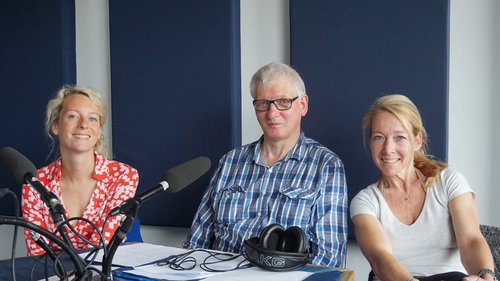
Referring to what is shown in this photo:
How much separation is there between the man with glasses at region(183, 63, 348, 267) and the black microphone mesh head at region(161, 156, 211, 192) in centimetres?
99

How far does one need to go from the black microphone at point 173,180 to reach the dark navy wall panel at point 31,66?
7.23ft

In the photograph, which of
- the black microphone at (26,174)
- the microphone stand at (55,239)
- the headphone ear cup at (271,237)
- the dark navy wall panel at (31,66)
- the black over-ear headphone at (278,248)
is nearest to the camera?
the microphone stand at (55,239)

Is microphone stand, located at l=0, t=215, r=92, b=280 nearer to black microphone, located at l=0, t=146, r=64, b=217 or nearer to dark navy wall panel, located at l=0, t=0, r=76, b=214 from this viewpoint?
black microphone, located at l=0, t=146, r=64, b=217

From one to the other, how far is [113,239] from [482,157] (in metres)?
1.88

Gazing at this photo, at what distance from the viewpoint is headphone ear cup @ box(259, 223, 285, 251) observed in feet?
4.63

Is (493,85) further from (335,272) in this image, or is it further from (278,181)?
(335,272)

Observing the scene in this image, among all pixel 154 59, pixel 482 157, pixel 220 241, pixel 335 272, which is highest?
pixel 154 59

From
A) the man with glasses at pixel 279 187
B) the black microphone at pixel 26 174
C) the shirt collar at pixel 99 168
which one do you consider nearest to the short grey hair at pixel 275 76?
the man with glasses at pixel 279 187

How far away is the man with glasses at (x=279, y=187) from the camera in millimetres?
1993

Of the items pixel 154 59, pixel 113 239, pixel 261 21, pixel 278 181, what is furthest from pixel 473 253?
pixel 154 59

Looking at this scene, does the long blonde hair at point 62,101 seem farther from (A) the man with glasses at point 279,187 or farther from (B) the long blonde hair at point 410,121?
(B) the long blonde hair at point 410,121

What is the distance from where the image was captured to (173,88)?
2.71 metres

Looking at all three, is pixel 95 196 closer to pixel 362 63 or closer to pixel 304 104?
pixel 304 104

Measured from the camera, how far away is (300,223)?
2.01 meters
